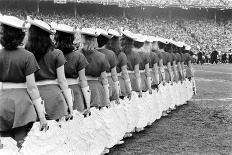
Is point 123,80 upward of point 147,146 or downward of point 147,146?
upward

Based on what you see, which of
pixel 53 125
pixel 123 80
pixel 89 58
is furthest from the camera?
pixel 123 80

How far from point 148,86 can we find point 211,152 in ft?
9.61

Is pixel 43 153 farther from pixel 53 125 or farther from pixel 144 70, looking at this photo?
pixel 144 70

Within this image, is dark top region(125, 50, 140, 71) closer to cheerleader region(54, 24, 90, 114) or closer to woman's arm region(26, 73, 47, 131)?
cheerleader region(54, 24, 90, 114)

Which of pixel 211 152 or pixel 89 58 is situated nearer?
pixel 89 58

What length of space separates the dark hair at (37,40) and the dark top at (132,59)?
3703 mm

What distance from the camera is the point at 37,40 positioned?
4723mm

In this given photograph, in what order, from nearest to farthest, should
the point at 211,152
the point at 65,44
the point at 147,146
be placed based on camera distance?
the point at 65,44 → the point at 211,152 → the point at 147,146

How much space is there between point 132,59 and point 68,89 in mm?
3498

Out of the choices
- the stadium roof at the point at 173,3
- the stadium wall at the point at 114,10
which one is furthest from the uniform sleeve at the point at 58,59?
the stadium wall at the point at 114,10

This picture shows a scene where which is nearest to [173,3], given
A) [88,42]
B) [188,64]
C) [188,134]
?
[188,64]

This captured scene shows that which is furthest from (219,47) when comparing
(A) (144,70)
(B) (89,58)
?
(B) (89,58)

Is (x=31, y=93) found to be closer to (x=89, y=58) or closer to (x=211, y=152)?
(x=89, y=58)

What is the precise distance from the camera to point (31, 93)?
4.43 meters
